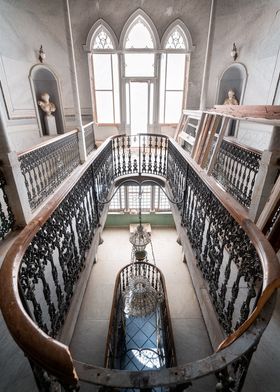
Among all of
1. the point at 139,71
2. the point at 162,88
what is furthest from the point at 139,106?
the point at 139,71

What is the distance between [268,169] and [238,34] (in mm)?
5899

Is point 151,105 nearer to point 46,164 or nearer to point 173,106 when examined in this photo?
point 173,106

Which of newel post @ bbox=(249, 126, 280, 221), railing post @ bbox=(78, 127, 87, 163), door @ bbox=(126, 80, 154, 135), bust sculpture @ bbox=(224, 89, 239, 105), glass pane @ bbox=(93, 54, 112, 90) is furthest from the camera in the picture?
door @ bbox=(126, 80, 154, 135)

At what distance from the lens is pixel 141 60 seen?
7328 millimetres

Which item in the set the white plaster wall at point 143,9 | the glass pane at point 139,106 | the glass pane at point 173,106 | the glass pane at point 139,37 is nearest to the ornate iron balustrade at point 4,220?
the glass pane at point 139,106

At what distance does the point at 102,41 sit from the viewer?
23.1 feet

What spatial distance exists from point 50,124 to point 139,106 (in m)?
3.18

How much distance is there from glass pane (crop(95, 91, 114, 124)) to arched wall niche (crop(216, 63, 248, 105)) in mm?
3739

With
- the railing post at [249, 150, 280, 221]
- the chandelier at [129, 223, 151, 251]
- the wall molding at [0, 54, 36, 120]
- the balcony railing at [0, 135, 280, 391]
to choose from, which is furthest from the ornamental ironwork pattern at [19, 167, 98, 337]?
the wall molding at [0, 54, 36, 120]

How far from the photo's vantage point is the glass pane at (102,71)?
23.7 ft

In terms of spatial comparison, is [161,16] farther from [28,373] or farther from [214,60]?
[28,373]

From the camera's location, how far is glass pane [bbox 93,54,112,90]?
721cm

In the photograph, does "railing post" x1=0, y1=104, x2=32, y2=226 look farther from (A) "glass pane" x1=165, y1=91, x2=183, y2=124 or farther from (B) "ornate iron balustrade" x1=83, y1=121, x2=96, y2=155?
(A) "glass pane" x1=165, y1=91, x2=183, y2=124

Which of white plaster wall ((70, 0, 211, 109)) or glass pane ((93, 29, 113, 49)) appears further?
glass pane ((93, 29, 113, 49))
